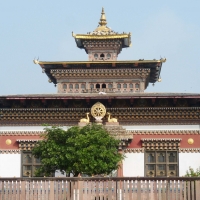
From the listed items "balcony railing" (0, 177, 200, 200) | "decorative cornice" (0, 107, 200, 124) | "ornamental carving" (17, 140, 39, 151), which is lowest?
"balcony railing" (0, 177, 200, 200)

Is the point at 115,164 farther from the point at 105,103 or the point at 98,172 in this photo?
the point at 105,103

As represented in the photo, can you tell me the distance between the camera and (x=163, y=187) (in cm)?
1742

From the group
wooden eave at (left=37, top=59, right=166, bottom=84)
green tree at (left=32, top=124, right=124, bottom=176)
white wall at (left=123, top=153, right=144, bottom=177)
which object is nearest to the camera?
green tree at (left=32, top=124, right=124, bottom=176)

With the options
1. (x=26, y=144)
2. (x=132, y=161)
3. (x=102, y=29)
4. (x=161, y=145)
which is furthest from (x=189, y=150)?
(x=102, y=29)

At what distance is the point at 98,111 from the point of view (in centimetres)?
2988

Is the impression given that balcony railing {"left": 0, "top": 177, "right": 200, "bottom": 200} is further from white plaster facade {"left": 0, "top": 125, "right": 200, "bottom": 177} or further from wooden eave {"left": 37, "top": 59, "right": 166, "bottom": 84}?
wooden eave {"left": 37, "top": 59, "right": 166, "bottom": 84}

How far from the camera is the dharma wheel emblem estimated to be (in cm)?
2984

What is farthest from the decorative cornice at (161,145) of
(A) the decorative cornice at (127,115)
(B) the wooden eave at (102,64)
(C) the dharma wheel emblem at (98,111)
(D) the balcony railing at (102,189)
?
(D) the balcony railing at (102,189)

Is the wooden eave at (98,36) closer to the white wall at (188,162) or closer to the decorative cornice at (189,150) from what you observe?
the decorative cornice at (189,150)

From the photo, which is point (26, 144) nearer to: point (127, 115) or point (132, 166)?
point (127, 115)

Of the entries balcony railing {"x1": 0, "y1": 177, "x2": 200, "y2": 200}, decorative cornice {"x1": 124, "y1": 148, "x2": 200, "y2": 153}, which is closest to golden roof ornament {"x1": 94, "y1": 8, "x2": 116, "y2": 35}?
decorative cornice {"x1": 124, "y1": 148, "x2": 200, "y2": 153}

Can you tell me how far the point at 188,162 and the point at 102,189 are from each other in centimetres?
1271

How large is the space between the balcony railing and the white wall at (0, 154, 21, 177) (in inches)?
490

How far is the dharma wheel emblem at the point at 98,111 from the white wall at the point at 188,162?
13.6ft
